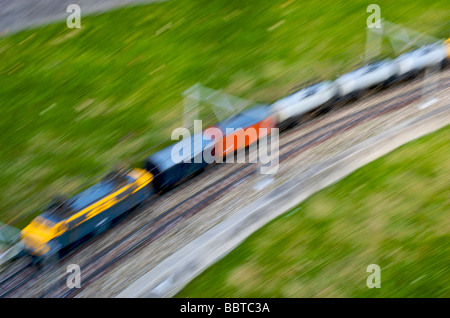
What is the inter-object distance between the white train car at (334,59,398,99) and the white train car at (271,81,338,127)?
31 cm

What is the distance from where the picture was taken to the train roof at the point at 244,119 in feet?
54.9

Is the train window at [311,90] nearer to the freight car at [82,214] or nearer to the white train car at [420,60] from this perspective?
the white train car at [420,60]

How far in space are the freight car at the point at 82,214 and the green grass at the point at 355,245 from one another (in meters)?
2.73

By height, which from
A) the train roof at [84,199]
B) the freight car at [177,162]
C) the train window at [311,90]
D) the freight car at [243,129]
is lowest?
the train roof at [84,199]

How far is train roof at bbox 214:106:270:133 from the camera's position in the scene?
1673 centimetres

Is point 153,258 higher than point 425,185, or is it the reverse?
point 425,185

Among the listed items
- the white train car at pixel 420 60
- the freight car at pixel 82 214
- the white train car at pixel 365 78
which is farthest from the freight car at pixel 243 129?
the white train car at pixel 420 60

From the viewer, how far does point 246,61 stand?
19688 mm

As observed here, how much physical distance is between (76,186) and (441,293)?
31.7ft

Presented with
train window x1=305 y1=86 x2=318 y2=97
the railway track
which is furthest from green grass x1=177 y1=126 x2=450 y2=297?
train window x1=305 y1=86 x2=318 y2=97

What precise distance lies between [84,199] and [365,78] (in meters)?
9.20

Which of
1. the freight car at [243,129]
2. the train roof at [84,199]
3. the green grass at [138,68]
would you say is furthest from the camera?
the green grass at [138,68]
